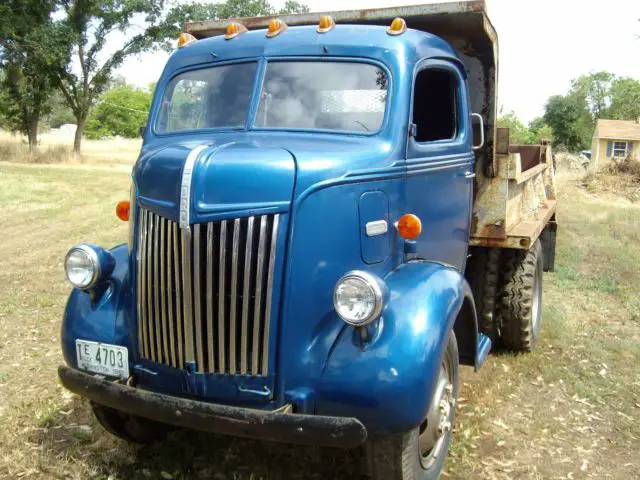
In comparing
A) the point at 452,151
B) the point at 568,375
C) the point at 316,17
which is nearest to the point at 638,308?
the point at 568,375

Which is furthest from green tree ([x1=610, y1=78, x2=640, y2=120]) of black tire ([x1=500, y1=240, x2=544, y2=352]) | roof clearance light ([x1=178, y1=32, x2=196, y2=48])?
roof clearance light ([x1=178, y1=32, x2=196, y2=48])

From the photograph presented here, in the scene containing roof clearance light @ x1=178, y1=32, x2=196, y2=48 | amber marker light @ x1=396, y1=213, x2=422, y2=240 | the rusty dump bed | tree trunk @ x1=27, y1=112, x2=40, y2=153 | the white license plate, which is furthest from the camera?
tree trunk @ x1=27, y1=112, x2=40, y2=153

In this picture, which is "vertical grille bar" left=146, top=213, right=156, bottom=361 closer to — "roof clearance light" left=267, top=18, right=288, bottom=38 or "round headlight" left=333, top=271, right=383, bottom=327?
"round headlight" left=333, top=271, right=383, bottom=327

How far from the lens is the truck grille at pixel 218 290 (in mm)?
2824

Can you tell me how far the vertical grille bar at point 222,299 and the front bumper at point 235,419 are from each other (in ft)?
0.71

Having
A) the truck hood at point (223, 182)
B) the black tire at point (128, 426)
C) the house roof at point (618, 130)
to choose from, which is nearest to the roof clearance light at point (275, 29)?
the truck hood at point (223, 182)

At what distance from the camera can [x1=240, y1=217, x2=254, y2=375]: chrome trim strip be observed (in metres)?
2.81

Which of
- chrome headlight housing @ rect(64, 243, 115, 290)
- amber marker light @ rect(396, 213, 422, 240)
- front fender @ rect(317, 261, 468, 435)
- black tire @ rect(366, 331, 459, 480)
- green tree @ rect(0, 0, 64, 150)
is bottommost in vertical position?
black tire @ rect(366, 331, 459, 480)

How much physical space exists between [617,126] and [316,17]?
4154 cm

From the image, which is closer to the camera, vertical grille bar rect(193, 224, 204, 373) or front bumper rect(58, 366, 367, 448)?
front bumper rect(58, 366, 367, 448)

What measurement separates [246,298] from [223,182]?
0.51 metres

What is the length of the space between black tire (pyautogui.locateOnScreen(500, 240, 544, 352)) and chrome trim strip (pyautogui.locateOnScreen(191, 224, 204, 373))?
3001 millimetres

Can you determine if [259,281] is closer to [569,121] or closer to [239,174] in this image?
[239,174]

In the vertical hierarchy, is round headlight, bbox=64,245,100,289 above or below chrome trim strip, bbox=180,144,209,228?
below
